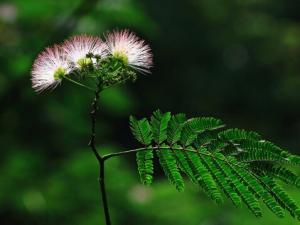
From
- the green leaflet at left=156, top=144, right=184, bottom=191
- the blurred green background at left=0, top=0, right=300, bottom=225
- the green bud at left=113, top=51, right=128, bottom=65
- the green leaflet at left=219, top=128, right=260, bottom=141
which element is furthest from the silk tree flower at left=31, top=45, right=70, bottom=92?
the blurred green background at left=0, top=0, right=300, bottom=225

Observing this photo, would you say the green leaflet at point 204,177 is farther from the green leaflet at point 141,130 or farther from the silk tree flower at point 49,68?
the silk tree flower at point 49,68

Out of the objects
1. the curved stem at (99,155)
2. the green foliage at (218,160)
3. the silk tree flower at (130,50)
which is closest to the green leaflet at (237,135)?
the green foliage at (218,160)

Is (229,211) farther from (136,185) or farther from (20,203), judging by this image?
(20,203)

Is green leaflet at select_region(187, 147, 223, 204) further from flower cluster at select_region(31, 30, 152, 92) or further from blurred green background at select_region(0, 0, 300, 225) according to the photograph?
blurred green background at select_region(0, 0, 300, 225)

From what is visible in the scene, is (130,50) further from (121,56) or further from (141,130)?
(141,130)

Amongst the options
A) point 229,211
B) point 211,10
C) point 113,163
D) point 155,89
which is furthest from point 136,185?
point 211,10
